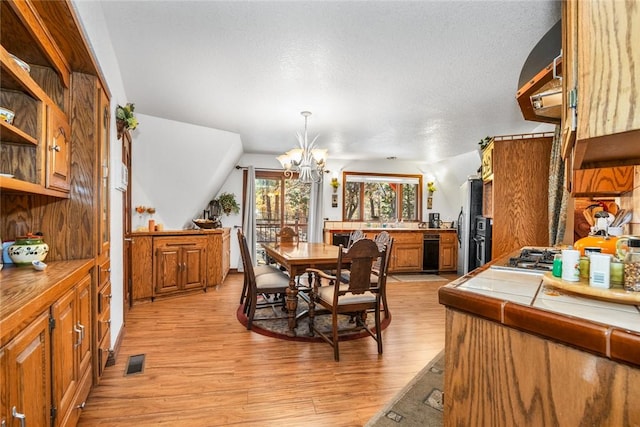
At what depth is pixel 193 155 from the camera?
435cm

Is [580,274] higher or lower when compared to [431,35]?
lower

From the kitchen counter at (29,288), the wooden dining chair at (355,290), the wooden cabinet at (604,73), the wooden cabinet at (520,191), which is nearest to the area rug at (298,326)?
the wooden dining chair at (355,290)

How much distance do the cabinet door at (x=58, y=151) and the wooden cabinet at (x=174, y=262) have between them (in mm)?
2240

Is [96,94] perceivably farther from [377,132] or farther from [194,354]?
[377,132]

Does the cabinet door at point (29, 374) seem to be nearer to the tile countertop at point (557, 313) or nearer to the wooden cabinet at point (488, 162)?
the tile countertop at point (557, 313)

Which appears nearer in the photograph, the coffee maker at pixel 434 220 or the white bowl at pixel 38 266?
the white bowl at pixel 38 266

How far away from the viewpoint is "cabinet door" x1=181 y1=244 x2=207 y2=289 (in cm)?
414

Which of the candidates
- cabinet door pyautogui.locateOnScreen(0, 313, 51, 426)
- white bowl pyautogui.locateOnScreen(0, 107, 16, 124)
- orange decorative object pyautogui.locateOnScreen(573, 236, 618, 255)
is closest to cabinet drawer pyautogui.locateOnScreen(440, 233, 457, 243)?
orange decorative object pyautogui.locateOnScreen(573, 236, 618, 255)

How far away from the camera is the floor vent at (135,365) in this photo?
2.18 m

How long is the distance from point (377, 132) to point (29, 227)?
371 centimetres

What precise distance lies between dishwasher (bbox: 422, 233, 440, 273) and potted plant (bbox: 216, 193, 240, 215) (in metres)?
3.60

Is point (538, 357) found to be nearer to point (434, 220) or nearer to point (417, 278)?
point (417, 278)

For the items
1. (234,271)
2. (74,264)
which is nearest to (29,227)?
(74,264)

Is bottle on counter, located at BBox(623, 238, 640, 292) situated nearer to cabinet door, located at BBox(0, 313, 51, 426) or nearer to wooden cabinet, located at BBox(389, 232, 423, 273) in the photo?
cabinet door, located at BBox(0, 313, 51, 426)
